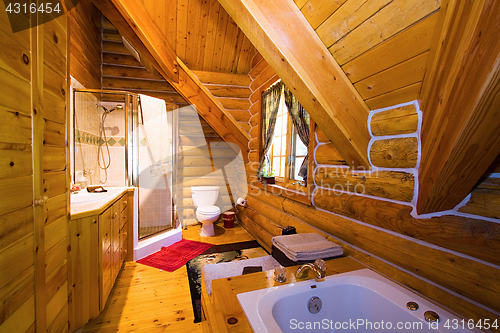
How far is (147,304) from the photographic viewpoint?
2.03 m

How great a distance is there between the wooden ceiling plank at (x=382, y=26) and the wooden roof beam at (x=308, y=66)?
0.38ft

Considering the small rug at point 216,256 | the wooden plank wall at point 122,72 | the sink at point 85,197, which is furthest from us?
the wooden plank wall at point 122,72

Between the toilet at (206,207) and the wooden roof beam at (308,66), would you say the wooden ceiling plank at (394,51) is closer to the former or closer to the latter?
the wooden roof beam at (308,66)

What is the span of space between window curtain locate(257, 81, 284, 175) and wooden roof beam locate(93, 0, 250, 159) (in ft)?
1.87

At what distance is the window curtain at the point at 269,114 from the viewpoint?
2953 millimetres

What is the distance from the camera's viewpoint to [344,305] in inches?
54.0

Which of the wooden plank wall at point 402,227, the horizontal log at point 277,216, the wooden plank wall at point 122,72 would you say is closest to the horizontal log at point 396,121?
the wooden plank wall at point 402,227

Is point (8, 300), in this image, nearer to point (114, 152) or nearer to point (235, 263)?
point (235, 263)

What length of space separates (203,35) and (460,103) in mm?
3020

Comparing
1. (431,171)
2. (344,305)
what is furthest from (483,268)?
(344,305)

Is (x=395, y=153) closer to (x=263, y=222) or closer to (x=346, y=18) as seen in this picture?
(x=346, y=18)

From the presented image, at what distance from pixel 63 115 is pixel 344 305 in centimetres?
205

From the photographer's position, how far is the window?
2699 millimetres

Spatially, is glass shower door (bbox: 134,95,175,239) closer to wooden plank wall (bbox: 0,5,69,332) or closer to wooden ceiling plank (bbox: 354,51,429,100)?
wooden plank wall (bbox: 0,5,69,332)
